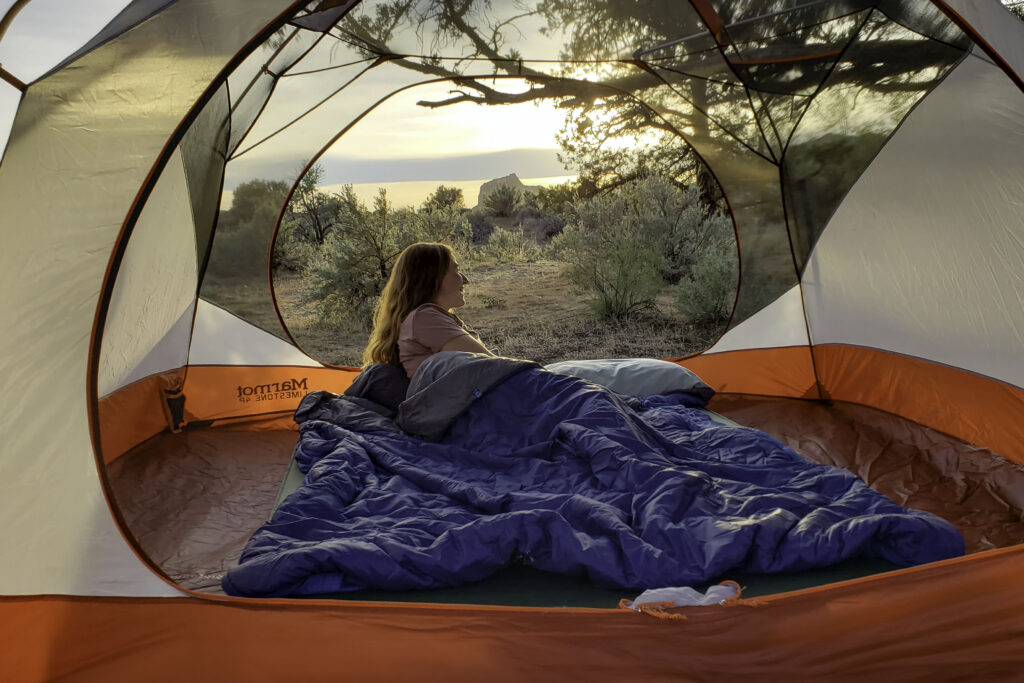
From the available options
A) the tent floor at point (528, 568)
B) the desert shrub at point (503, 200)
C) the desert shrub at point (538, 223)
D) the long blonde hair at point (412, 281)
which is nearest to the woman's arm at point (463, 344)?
the long blonde hair at point (412, 281)

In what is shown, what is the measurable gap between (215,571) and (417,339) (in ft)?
3.50

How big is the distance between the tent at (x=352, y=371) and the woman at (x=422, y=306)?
84 cm

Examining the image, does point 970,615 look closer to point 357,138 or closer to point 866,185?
point 866,185

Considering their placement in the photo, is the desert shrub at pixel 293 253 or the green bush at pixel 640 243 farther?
the desert shrub at pixel 293 253

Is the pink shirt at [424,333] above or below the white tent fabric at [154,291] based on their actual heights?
below

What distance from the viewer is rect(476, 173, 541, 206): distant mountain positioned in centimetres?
780

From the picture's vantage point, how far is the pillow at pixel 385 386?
9.25ft

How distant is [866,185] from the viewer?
9.94 ft

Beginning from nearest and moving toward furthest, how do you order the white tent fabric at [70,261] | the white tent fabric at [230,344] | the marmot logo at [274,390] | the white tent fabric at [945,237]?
the white tent fabric at [70,261] → the white tent fabric at [945,237] → the white tent fabric at [230,344] → the marmot logo at [274,390]

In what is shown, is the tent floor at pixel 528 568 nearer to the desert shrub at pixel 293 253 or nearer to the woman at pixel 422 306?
the woman at pixel 422 306

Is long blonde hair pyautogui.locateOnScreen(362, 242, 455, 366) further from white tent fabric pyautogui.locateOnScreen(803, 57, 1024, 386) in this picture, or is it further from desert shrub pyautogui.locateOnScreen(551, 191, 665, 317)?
desert shrub pyautogui.locateOnScreen(551, 191, 665, 317)

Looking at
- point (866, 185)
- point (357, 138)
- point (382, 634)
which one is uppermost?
point (357, 138)

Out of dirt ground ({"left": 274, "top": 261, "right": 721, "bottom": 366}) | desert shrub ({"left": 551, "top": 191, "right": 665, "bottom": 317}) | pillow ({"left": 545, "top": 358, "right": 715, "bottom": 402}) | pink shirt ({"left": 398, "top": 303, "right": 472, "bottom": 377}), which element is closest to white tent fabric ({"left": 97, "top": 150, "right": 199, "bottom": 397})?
pink shirt ({"left": 398, "top": 303, "right": 472, "bottom": 377})

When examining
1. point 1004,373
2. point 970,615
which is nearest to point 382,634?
point 970,615
